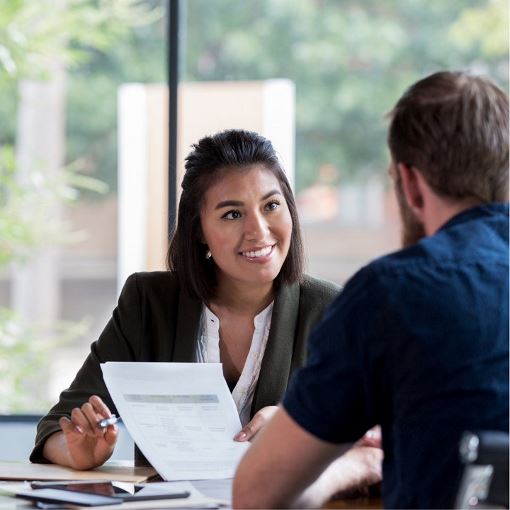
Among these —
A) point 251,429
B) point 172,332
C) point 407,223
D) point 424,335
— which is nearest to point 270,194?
point 172,332

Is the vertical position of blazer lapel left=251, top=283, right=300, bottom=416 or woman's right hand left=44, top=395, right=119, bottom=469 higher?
blazer lapel left=251, top=283, right=300, bottom=416

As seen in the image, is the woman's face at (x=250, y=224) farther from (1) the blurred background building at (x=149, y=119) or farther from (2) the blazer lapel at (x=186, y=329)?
(1) the blurred background building at (x=149, y=119)

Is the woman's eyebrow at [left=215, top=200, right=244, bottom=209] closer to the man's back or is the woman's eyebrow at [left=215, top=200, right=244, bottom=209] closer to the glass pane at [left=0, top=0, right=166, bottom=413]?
the man's back

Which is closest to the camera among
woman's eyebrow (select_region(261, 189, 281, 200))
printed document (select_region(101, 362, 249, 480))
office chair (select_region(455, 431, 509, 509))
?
office chair (select_region(455, 431, 509, 509))

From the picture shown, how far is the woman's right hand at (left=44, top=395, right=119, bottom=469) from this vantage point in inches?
80.7

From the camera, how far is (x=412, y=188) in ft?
4.85

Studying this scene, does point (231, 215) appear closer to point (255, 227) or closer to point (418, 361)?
point (255, 227)

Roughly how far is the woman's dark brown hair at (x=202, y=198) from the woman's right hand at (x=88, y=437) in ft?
1.59

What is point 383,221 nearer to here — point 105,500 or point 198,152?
point 198,152

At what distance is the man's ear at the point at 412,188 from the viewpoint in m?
1.47

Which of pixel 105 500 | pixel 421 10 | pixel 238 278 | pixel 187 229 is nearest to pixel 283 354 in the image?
pixel 238 278

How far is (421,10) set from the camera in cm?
523

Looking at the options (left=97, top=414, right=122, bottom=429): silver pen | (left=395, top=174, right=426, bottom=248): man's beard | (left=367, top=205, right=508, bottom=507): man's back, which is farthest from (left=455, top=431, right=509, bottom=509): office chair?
(left=97, top=414, right=122, bottom=429): silver pen

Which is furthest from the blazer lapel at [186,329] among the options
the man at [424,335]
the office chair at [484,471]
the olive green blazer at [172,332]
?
the office chair at [484,471]
